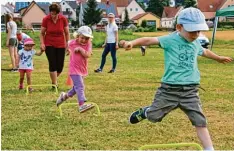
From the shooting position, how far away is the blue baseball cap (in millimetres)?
4879

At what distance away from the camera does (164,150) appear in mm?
5227

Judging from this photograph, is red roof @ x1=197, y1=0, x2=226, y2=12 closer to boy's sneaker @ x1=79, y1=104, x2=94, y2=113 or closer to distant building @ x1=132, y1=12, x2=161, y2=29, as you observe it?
distant building @ x1=132, y1=12, x2=161, y2=29

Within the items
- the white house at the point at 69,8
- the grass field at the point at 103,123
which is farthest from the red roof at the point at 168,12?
the grass field at the point at 103,123

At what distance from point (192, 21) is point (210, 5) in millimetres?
107160

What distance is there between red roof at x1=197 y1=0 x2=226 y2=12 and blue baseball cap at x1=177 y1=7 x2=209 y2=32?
343 feet

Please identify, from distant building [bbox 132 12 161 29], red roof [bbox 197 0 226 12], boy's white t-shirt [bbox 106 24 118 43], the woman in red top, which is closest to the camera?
the woman in red top

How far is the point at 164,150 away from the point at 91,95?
4229 millimetres

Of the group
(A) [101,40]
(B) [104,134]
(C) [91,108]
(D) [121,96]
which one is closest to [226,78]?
(D) [121,96]

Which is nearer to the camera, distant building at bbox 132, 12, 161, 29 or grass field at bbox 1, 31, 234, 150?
grass field at bbox 1, 31, 234, 150

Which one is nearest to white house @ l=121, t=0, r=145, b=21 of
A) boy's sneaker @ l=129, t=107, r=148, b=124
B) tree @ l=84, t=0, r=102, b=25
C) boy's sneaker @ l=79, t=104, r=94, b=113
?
tree @ l=84, t=0, r=102, b=25

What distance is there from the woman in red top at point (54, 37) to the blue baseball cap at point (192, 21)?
4.83 m

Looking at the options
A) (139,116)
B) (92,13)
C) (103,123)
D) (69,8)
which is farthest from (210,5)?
(139,116)

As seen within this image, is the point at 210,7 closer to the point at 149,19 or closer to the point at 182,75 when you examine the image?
the point at 149,19

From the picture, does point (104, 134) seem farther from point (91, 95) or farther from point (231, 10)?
point (231, 10)
